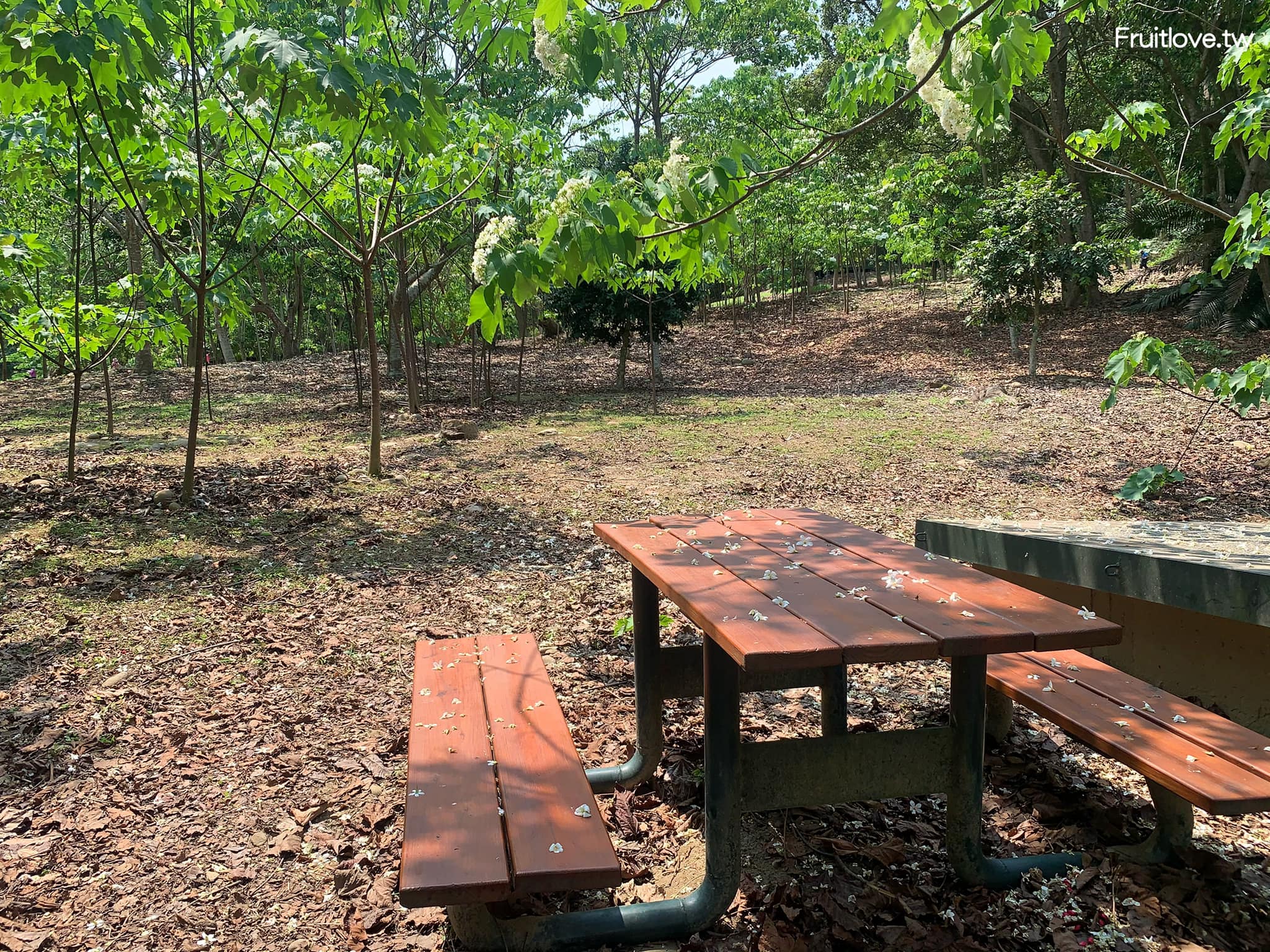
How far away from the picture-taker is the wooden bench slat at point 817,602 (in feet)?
5.32

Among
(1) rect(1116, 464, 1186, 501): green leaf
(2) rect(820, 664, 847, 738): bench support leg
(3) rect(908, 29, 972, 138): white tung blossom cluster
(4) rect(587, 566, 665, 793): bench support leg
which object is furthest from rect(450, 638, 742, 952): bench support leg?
(1) rect(1116, 464, 1186, 501): green leaf

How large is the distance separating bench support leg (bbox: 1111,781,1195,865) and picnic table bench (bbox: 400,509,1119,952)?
0.18 meters

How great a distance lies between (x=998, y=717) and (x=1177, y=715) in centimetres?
81

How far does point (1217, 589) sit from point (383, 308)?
16.2 meters

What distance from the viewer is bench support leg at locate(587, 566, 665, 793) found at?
Answer: 2.79m

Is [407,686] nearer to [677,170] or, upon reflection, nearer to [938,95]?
[677,170]

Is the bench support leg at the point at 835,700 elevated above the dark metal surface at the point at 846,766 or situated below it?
below

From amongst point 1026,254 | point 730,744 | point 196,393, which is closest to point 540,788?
point 730,744

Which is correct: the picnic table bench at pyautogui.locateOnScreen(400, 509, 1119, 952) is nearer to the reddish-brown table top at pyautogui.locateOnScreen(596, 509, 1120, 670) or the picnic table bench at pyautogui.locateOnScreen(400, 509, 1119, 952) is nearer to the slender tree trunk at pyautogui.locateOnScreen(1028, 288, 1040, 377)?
the reddish-brown table top at pyautogui.locateOnScreen(596, 509, 1120, 670)

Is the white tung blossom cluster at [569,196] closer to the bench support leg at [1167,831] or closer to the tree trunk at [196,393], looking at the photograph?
the bench support leg at [1167,831]

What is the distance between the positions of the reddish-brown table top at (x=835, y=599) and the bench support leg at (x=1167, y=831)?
69 cm

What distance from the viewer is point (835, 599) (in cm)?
197

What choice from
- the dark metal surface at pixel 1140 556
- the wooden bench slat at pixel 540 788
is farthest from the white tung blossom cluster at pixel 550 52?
the dark metal surface at pixel 1140 556

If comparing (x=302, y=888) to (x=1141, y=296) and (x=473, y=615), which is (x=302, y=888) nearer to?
(x=473, y=615)
